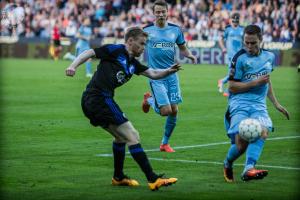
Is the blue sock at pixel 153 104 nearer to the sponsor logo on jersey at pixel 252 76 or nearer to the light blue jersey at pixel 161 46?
the light blue jersey at pixel 161 46

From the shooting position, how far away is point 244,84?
10.7 m

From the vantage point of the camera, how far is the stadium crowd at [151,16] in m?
40.3

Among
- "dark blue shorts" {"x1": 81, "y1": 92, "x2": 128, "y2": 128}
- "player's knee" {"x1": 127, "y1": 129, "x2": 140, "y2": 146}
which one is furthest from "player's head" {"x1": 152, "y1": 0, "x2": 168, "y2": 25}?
"player's knee" {"x1": 127, "y1": 129, "x2": 140, "y2": 146}

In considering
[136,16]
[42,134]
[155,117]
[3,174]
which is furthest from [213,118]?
[136,16]

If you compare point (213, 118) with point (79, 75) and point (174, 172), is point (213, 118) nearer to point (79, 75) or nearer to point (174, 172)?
point (174, 172)

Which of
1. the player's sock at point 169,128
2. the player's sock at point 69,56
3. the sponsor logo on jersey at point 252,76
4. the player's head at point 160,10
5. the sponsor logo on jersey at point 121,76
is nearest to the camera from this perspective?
the sponsor logo on jersey at point 121,76

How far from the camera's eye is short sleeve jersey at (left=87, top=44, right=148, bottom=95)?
10.4 meters

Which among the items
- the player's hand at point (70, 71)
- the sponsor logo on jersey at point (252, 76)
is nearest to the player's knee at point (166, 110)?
the sponsor logo on jersey at point (252, 76)

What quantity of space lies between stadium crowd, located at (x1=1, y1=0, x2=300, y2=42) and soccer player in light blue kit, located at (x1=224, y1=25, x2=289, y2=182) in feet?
92.7

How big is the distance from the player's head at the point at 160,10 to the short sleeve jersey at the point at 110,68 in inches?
148

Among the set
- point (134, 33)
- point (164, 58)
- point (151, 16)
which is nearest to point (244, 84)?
point (134, 33)

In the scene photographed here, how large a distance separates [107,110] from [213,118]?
29.0ft

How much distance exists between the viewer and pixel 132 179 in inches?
425

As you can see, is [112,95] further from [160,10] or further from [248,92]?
[160,10]
